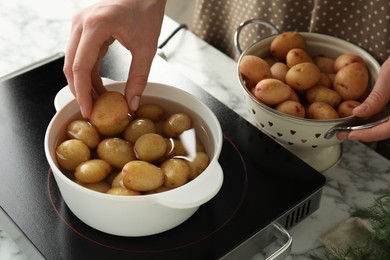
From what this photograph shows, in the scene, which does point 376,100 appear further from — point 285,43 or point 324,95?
point 285,43

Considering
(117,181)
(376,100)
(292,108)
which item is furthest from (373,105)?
(117,181)

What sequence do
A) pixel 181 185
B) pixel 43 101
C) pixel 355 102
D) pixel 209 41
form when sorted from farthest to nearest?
pixel 209 41, pixel 43 101, pixel 355 102, pixel 181 185

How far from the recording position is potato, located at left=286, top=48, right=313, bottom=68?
35.3 inches

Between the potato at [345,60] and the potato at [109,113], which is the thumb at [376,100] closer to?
the potato at [345,60]

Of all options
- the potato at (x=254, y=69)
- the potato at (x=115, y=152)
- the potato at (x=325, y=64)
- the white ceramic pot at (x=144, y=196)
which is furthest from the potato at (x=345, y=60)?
the potato at (x=115, y=152)

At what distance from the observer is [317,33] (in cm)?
98

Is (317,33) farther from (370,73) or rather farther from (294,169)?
(294,169)

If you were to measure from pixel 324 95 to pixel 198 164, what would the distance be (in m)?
0.23

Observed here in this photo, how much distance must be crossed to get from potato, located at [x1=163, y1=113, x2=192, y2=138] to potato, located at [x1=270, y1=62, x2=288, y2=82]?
164mm

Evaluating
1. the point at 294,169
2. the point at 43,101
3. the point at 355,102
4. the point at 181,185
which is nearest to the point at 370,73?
the point at 355,102

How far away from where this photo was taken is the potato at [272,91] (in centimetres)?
85

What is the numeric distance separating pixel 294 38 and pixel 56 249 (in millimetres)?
473

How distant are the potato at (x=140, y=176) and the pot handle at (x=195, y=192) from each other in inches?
1.6

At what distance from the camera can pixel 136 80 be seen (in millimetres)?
794
